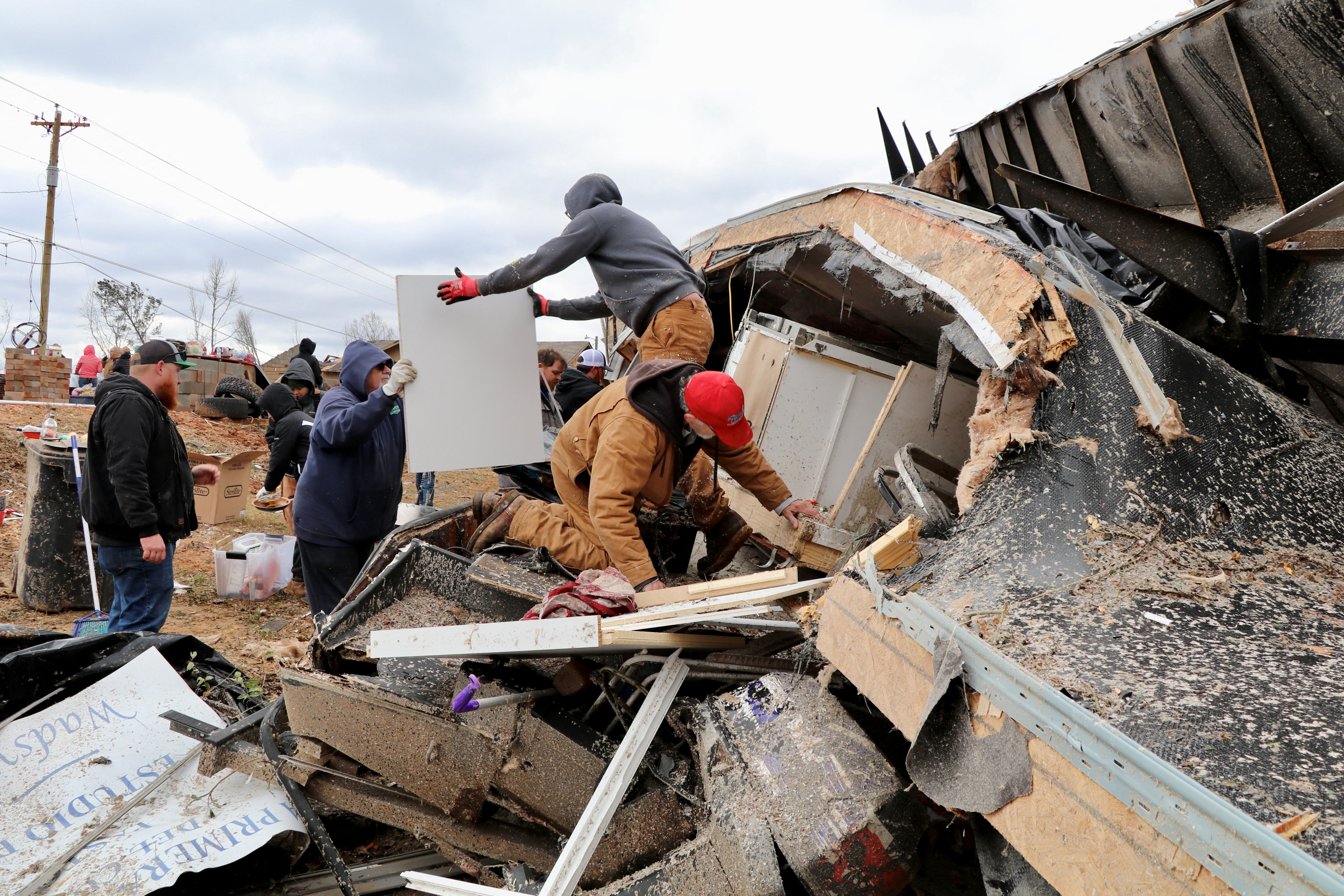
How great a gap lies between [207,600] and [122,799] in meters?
3.72

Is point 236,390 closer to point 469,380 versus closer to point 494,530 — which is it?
point 469,380

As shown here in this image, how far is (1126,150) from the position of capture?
3955 millimetres

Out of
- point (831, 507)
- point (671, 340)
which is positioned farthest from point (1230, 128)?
point (671, 340)

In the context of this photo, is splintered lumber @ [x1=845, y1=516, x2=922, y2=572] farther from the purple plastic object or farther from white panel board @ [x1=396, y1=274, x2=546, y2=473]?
white panel board @ [x1=396, y1=274, x2=546, y2=473]

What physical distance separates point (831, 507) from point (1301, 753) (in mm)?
2353

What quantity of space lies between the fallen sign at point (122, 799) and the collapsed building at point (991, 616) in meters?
0.19

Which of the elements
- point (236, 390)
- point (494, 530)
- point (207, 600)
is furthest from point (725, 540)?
point (236, 390)

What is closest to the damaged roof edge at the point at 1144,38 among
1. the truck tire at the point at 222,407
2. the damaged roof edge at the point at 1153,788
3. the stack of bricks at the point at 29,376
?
the damaged roof edge at the point at 1153,788

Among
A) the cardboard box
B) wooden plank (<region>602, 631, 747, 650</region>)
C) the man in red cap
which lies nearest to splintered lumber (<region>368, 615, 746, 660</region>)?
wooden plank (<region>602, 631, 747, 650</region>)

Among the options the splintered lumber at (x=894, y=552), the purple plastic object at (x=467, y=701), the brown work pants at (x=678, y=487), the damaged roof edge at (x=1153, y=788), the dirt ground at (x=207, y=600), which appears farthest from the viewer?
the dirt ground at (x=207, y=600)

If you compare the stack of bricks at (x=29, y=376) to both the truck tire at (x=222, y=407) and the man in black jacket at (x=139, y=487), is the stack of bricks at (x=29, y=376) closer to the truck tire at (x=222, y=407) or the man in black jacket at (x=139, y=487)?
the truck tire at (x=222, y=407)

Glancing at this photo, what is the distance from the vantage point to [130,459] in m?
3.88

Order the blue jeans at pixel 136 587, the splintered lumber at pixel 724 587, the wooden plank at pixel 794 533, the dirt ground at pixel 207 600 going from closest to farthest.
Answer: the splintered lumber at pixel 724 587, the wooden plank at pixel 794 533, the blue jeans at pixel 136 587, the dirt ground at pixel 207 600

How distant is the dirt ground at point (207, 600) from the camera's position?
16.5ft
